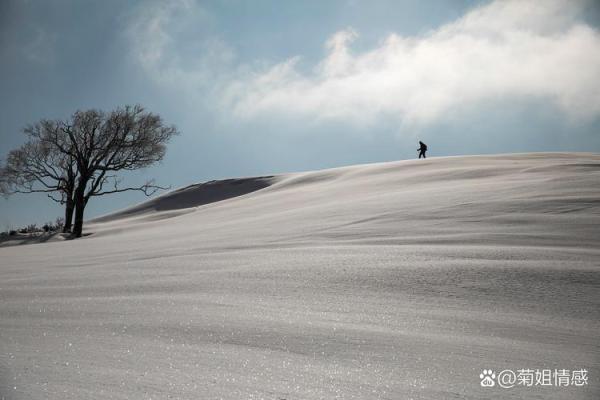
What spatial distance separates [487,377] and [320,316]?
76cm

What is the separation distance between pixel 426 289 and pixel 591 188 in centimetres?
421

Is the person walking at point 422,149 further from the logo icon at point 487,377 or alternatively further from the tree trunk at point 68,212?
the logo icon at point 487,377

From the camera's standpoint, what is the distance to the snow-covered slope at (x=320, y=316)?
4.51ft

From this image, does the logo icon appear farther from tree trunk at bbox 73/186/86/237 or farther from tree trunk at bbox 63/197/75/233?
tree trunk at bbox 63/197/75/233

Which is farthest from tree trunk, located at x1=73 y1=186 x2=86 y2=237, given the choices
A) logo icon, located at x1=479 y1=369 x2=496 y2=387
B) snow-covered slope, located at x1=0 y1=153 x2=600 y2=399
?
logo icon, located at x1=479 y1=369 x2=496 y2=387

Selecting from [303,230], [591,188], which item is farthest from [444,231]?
[591,188]

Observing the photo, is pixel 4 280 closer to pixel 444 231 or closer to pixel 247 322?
pixel 247 322

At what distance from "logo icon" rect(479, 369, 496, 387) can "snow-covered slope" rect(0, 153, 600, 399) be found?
22 millimetres

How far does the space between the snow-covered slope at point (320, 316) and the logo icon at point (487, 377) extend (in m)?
0.02

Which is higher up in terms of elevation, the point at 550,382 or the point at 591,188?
the point at 591,188

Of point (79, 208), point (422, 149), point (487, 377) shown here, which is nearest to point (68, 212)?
point (79, 208)

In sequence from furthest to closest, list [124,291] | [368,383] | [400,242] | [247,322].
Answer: [400,242] → [124,291] → [247,322] → [368,383]

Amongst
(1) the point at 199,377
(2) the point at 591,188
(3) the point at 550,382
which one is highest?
(2) the point at 591,188

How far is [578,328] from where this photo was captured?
1.93 m
